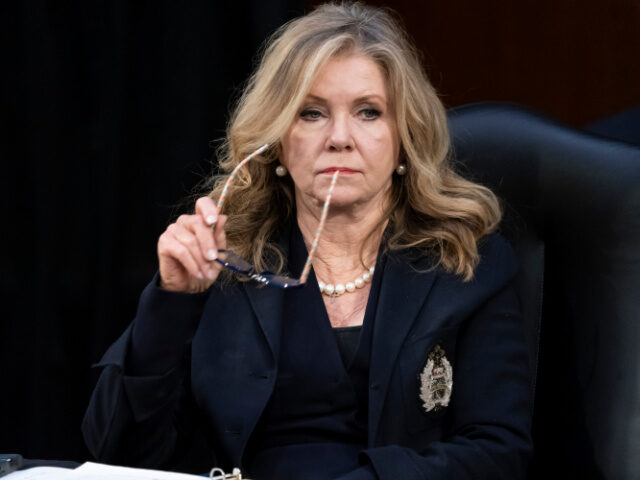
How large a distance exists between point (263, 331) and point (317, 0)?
1.26 meters

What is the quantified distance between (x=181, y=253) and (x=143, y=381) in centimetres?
23

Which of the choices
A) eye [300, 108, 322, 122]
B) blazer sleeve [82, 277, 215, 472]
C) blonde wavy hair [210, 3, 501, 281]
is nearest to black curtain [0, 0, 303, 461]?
blonde wavy hair [210, 3, 501, 281]

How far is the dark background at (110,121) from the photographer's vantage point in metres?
2.30

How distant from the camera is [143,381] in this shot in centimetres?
145

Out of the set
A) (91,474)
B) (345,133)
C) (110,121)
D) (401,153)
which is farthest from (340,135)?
(110,121)

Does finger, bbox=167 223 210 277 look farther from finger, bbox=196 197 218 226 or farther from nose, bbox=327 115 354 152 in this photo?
nose, bbox=327 115 354 152

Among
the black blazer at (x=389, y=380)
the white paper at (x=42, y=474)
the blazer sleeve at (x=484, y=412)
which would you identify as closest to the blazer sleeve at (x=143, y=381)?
the black blazer at (x=389, y=380)

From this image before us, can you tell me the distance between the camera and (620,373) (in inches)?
61.9

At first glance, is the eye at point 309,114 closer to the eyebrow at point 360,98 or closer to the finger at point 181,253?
the eyebrow at point 360,98

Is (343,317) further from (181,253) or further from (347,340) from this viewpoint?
(181,253)

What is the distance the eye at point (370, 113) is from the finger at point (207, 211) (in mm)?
356

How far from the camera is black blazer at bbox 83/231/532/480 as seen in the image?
1460 millimetres

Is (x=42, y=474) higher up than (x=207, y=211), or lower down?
lower down

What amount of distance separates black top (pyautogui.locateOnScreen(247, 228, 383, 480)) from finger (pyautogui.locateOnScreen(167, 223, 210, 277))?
29 cm
